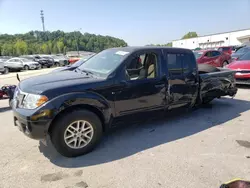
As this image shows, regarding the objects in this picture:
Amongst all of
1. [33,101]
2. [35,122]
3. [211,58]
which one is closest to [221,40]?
[211,58]

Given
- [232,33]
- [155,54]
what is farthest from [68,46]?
[155,54]

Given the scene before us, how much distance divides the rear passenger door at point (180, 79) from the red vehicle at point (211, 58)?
25.9ft

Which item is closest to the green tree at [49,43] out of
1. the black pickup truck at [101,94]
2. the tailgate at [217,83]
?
the tailgate at [217,83]

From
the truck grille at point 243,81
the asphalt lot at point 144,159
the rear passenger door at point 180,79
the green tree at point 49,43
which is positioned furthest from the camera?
the green tree at point 49,43

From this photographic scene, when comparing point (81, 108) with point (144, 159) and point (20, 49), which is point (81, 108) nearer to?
point (144, 159)

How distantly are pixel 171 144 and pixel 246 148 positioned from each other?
4.18 ft

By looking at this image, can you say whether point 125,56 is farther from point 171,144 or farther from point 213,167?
point 213,167

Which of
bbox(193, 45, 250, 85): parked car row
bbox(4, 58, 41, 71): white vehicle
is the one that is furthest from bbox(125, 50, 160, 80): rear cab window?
bbox(4, 58, 41, 71): white vehicle

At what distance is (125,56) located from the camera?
12.6ft

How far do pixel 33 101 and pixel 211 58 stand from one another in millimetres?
12024

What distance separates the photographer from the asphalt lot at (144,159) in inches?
108

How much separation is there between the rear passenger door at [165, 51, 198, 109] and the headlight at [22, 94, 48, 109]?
240 centimetres

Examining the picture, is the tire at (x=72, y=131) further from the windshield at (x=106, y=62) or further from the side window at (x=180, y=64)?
the side window at (x=180, y=64)

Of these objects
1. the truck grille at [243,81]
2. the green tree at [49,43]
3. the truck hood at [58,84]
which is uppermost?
the green tree at [49,43]
